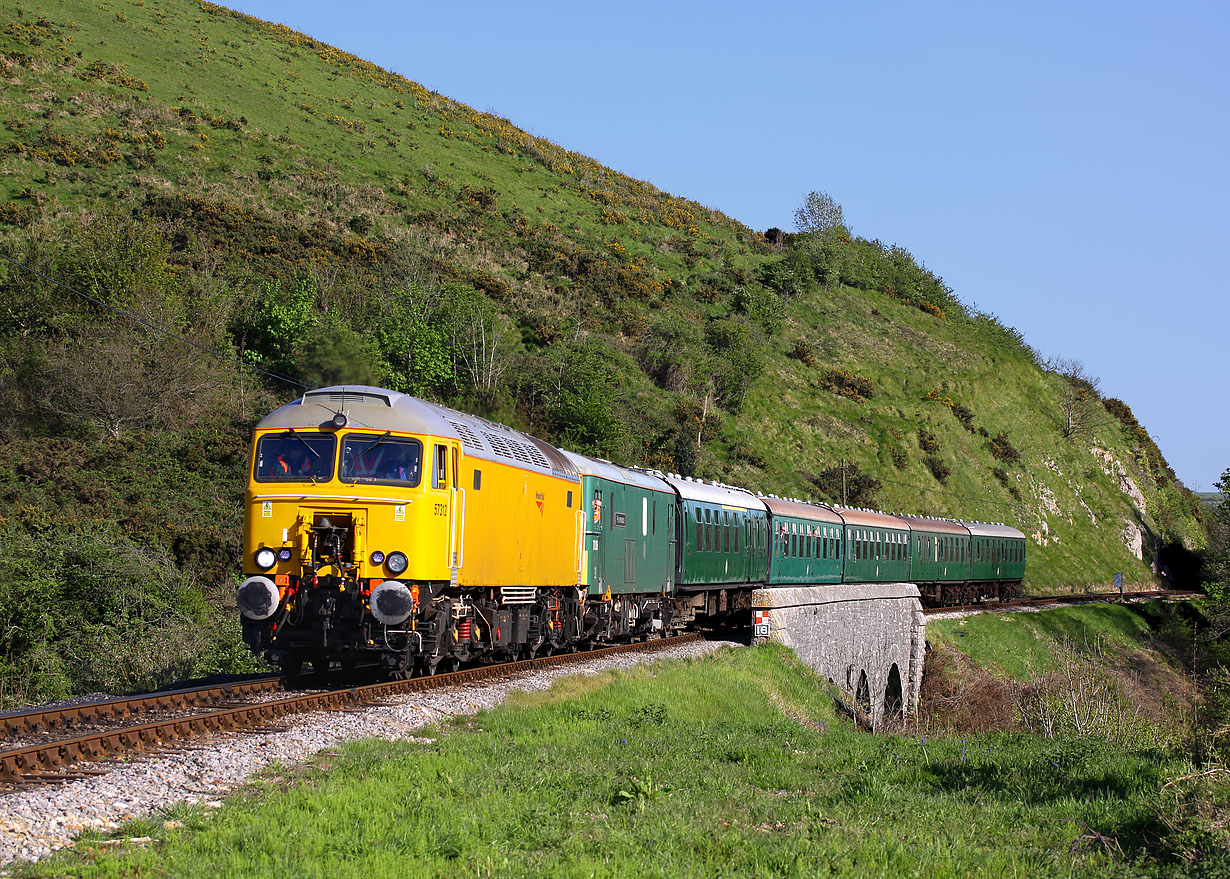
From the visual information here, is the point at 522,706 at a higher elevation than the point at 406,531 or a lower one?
lower

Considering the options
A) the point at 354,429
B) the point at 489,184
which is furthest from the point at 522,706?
the point at 489,184

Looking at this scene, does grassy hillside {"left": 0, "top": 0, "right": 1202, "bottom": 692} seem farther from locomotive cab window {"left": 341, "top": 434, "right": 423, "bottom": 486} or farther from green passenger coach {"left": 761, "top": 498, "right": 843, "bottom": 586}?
green passenger coach {"left": 761, "top": 498, "right": 843, "bottom": 586}

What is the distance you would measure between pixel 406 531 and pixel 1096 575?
7328cm

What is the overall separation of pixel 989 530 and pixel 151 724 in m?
50.8

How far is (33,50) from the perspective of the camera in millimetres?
58938

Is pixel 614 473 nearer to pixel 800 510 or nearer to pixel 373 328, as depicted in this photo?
pixel 800 510

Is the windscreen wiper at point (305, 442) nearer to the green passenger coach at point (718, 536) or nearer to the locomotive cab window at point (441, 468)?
the locomotive cab window at point (441, 468)

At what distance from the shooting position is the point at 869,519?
4316cm

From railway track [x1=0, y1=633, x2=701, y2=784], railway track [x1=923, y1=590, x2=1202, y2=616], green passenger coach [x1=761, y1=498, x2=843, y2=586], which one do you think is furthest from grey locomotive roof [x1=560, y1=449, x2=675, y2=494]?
railway track [x1=923, y1=590, x2=1202, y2=616]

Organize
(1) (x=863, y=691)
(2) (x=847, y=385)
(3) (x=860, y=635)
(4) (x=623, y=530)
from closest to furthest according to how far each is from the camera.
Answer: (4) (x=623, y=530), (3) (x=860, y=635), (1) (x=863, y=691), (2) (x=847, y=385)

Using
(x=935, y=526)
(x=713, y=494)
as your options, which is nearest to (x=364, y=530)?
(x=713, y=494)

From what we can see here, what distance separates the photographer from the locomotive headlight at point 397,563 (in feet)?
45.2

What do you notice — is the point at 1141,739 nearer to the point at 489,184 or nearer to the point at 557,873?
the point at 557,873

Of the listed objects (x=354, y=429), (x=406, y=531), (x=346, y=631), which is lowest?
(x=346, y=631)
